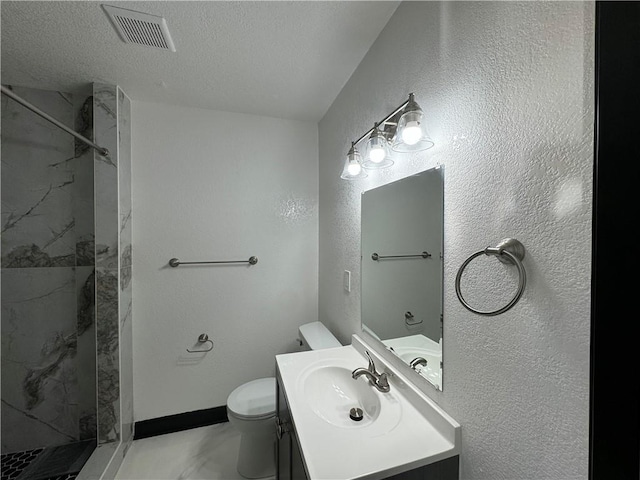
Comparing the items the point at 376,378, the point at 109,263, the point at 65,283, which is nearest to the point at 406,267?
the point at 376,378

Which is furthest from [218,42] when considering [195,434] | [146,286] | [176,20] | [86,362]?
[195,434]

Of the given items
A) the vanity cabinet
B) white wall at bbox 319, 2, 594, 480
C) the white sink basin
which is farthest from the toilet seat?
white wall at bbox 319, 2, 594, 480

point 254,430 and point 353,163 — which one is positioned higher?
point 353,163

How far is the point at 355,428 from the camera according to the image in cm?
88

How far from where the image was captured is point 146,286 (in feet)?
6.12

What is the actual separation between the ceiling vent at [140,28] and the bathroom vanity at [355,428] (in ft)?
5.56

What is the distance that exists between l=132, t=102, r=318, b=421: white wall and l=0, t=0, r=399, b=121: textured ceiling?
27 cm

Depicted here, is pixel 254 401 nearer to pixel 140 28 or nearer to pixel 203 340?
pixel 203 340

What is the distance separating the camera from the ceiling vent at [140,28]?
3.68 feet

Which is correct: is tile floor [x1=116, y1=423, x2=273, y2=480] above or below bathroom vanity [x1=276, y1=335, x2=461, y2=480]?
below

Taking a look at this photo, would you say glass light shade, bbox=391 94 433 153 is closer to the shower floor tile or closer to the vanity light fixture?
the vanity light fixture

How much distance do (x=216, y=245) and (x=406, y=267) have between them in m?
1.48

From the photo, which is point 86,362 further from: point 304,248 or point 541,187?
point 541,187

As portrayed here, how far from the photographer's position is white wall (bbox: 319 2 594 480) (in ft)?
1.73
